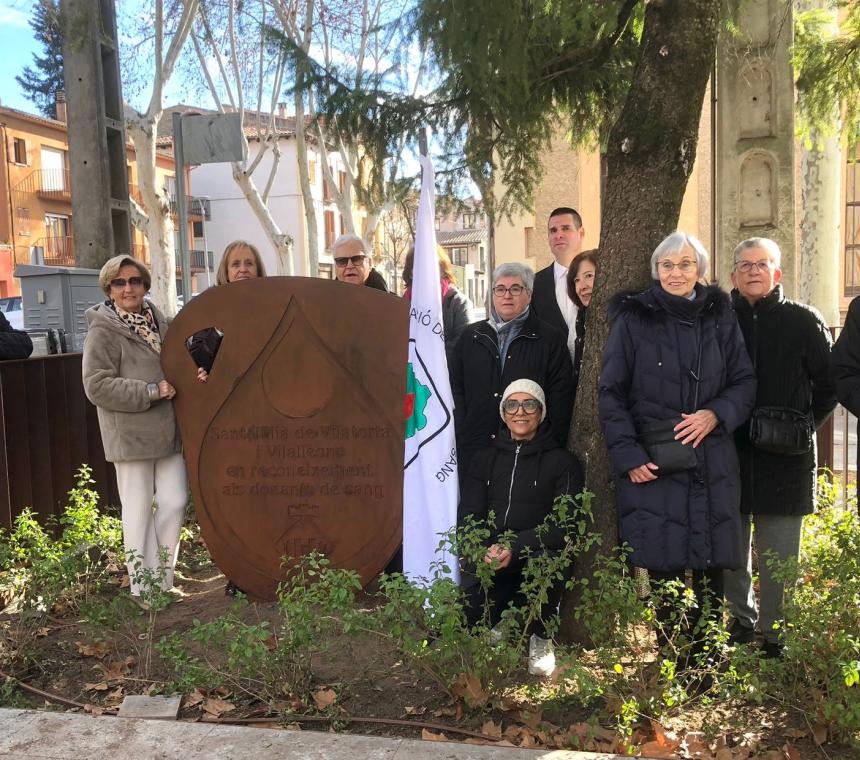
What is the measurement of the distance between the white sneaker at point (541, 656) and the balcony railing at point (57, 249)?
40.5 metres

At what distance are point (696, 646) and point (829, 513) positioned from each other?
1.28 m

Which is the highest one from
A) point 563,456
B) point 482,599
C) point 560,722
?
point 563,456

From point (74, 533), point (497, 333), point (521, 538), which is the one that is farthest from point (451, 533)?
point (74, 533)

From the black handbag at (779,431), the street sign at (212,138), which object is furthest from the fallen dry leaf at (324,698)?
the street sign at (212,138)

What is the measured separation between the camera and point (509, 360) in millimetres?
4129

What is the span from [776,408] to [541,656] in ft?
4.74

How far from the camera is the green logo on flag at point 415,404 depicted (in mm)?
4203

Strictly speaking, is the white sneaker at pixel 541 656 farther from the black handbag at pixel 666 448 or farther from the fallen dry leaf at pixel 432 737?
the black handbag at pixel 666 448

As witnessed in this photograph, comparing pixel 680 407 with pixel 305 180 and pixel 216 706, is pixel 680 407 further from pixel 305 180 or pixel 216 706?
pixel 305 180

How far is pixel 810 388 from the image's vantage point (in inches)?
152

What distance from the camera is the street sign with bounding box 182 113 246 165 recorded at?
5.95 metres

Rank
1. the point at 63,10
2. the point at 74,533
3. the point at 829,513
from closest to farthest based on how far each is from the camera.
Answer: the point at 829,513
the point at 74,533
the point at 63,10

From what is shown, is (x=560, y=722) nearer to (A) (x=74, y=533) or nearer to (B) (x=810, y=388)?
(B) (x=810, y=388)

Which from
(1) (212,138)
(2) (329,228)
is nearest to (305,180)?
(1) (212,138)
